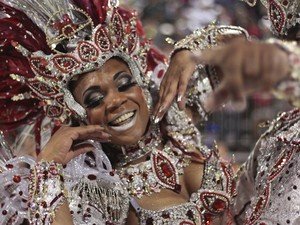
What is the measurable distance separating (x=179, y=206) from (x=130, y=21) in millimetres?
648

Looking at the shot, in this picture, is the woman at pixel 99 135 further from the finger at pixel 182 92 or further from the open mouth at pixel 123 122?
the finger at pixel 182 92

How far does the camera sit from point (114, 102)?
2240mm

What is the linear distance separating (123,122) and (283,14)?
58 cm

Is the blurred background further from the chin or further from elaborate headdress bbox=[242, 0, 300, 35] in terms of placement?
elaborate headdress bbox=[242, 0, 300, 35]

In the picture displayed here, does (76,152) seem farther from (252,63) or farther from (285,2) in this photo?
(252,63)

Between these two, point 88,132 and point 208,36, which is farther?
point 208,36

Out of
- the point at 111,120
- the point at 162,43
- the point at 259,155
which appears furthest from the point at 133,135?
the point at 162,43

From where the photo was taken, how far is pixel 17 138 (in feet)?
8.63

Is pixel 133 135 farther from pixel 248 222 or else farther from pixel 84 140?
pixel 248 222

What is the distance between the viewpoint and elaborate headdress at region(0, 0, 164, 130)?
2281 millimetres

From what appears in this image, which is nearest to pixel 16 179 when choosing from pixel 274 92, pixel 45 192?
pixel 45 192

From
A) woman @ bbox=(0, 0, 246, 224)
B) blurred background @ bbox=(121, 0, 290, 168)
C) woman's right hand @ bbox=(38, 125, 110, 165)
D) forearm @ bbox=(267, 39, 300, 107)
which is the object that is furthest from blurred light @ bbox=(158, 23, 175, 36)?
forearm @ bbox=(267, 39, 300, 107)

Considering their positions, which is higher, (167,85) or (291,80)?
(291,80)

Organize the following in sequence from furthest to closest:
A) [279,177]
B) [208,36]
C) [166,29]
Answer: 1. [166,29]
2. [208,36]
3. [279,177]
